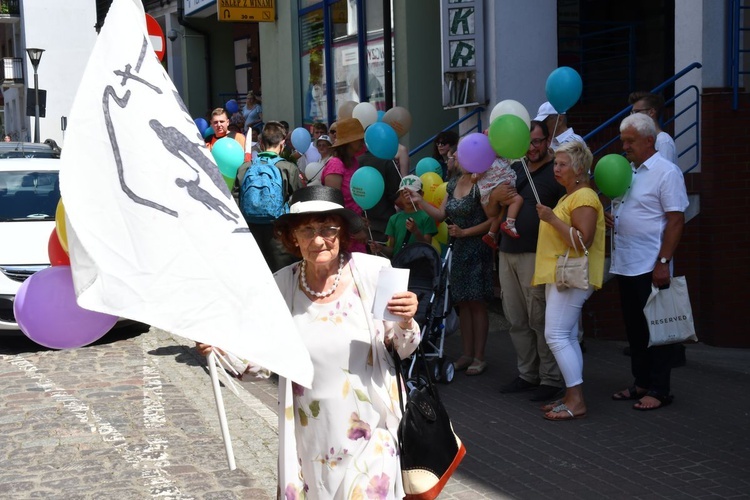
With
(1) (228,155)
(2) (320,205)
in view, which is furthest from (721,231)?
(2) (320,205)

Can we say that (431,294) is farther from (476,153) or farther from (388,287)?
(388,287)

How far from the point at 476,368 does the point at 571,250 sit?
1.96m

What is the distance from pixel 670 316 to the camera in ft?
22.7

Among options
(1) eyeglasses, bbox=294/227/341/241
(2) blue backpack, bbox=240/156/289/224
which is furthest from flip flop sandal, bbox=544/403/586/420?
(1) eyeglasses, bbox=294/227/341/241

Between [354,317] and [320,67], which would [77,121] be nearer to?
[354,317]

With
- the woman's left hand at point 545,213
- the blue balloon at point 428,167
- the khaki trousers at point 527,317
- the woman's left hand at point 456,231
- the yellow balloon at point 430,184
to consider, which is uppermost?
the blue balloon at point 428,167

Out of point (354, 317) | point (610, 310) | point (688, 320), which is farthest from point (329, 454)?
point (610, 310)

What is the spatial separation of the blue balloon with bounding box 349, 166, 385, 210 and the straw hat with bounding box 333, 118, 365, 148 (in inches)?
21.1

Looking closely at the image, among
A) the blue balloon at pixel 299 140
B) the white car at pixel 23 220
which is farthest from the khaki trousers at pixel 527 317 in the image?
the blue balloon at pixel 299 140

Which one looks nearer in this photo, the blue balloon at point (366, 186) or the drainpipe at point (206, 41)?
the blue balloon at point (366, 186)

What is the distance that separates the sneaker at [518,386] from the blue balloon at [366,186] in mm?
1845

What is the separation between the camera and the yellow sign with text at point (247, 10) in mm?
19078

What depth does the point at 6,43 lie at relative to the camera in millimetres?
57938

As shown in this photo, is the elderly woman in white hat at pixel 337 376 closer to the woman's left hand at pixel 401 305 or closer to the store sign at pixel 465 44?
the woman's left hand at pixel 401 305
